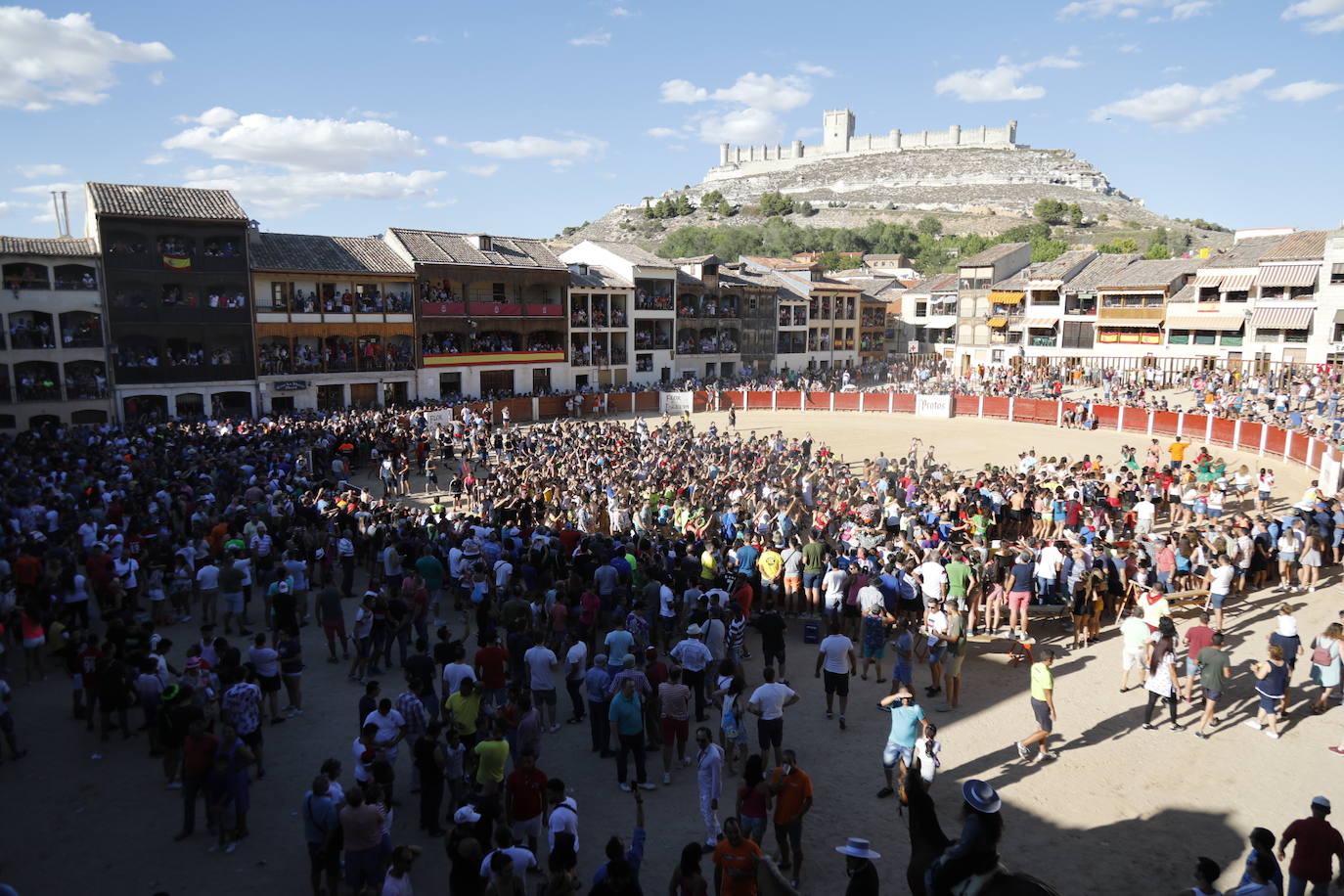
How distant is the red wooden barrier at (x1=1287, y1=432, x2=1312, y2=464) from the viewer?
28469 millimetres

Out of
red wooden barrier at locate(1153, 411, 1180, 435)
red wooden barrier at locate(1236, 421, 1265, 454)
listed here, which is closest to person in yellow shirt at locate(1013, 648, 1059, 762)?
red wooden barrier at locate(1236, 421, 1265, 454)

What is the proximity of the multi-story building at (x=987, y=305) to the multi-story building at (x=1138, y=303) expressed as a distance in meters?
6.66

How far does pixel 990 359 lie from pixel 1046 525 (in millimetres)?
47755

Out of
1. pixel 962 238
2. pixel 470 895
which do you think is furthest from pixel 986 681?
pixel 962 238

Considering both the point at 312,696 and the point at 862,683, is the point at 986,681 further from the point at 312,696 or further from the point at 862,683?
the point at 312,696

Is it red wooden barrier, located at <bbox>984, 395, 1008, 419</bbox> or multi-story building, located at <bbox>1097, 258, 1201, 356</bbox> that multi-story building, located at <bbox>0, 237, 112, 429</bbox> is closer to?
red wooden barrier, located at <bbox>984, 395, 1008, 419</bbox>

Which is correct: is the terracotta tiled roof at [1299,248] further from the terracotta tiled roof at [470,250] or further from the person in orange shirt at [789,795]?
the person in orange shirt at [789,795]

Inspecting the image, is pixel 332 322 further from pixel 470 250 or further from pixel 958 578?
pixel 958 578

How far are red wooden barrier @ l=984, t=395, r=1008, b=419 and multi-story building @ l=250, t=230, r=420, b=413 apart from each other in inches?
1202

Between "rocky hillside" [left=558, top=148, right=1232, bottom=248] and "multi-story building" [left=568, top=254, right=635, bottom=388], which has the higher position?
"rocky hillside" [left=558, top=148, right=1232, bottom=248]

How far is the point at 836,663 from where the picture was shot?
1019cm

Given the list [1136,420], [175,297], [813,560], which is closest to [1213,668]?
[813,560]

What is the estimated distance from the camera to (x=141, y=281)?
121 ft

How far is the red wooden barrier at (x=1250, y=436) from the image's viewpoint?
31.9 meters
